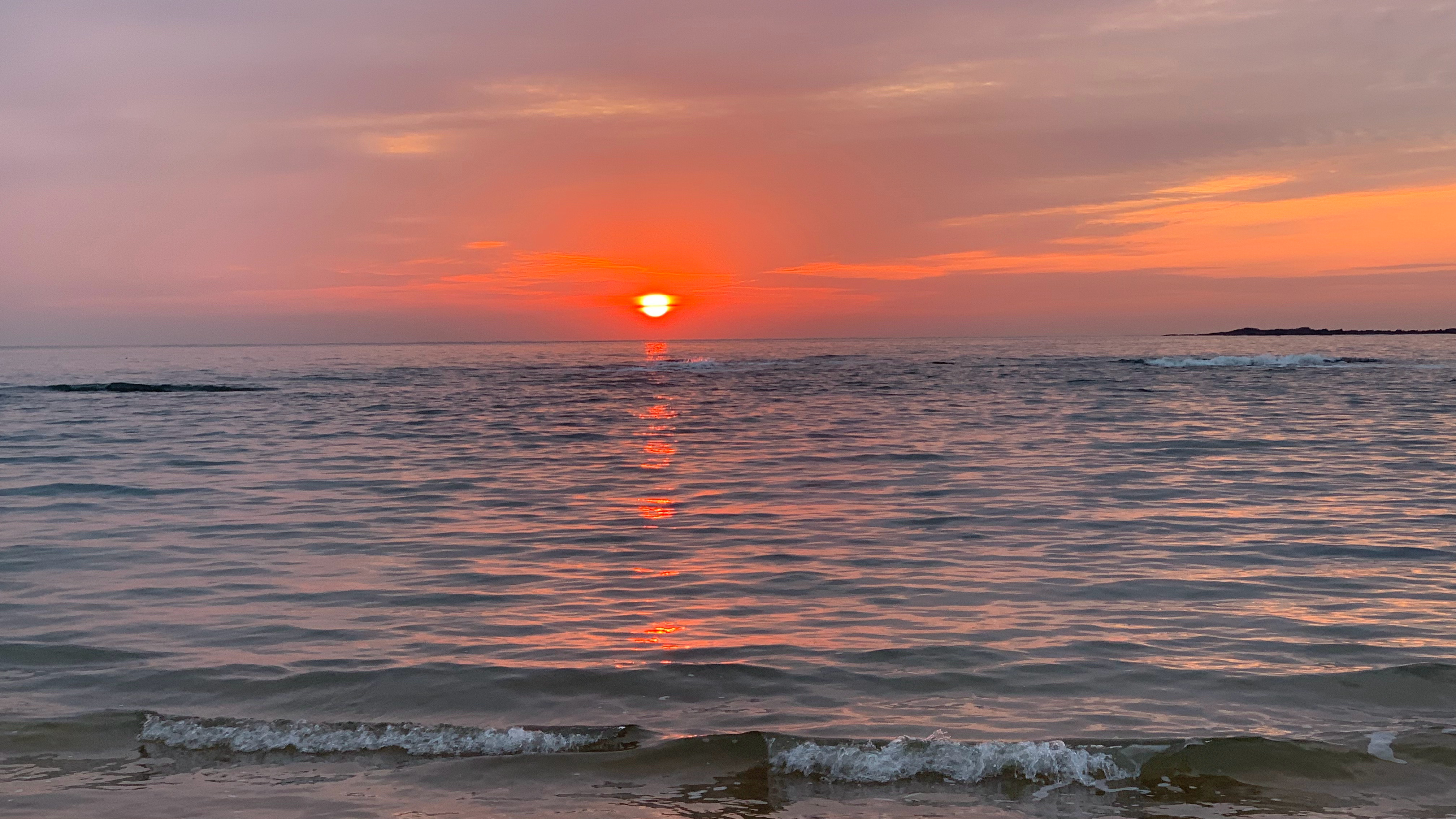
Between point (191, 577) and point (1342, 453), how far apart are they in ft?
62.8

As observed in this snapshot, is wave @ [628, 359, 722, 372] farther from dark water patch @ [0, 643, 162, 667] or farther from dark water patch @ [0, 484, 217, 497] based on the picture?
dark water patch @ [0, 643, 162, 667]

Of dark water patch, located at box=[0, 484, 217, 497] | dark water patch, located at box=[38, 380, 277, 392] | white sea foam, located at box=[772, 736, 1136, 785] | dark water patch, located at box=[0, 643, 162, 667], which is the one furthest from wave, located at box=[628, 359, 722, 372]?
white sea foam, located at box=[772, 736, 1136, 785]

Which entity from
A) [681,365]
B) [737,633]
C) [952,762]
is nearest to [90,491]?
[737,633]

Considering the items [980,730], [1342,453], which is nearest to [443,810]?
[980,730]

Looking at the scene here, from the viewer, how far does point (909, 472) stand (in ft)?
59.6

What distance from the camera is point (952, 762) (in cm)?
579

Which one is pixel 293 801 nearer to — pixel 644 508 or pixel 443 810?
pixel 443 810

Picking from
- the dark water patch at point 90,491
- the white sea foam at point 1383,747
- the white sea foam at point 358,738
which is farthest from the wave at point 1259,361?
the white sea foam at point 358,738

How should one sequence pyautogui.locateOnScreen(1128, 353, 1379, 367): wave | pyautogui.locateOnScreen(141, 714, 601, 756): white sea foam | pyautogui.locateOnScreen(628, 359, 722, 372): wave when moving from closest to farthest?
pyautogui.locateOnScreen(141, 714, 601, 756): white sea foam < pyautogui.locateOnScreen(1128, 353, 1379, 367): wave < pyautogui.locateOnScreen(628, 359, 722, 372): wave

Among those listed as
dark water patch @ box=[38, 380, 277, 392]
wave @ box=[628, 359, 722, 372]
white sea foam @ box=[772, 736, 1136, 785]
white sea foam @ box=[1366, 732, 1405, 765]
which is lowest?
white sea foam @ box=[1366, 732, 1405, 765]

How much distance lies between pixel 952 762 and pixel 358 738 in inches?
138

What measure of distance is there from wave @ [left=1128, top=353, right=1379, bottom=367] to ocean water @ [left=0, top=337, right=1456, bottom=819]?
4831 cm

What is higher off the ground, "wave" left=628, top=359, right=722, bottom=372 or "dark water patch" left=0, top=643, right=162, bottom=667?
"wave" left=628, top=359, right=722, bottom=372

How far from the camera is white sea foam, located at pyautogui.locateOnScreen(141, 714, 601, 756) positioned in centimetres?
618
